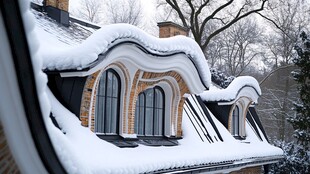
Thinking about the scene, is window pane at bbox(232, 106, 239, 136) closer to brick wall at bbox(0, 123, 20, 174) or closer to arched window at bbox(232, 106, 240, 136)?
arched window at bbox(232, 106, 240, 136)

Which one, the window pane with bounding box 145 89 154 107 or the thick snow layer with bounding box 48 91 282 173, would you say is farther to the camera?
the window pane with bounding box 145 89 154 107

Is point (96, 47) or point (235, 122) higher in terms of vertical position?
Answer: point (96, 47)

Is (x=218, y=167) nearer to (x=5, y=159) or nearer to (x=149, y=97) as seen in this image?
(x=149, y=97)

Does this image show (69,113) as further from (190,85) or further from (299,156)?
(299,156)

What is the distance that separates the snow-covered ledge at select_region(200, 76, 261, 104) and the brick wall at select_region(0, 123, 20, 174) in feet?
27.1

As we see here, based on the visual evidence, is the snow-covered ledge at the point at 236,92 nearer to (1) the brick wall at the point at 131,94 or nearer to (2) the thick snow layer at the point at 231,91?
(2) the thick snow layer at the point at 231,91

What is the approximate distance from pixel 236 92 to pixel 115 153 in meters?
5.38

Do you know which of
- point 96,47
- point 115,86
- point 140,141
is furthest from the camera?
point 140,141

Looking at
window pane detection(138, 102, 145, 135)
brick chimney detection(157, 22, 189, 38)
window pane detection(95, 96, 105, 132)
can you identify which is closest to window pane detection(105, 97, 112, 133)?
window pane detection(95, 96, 105, 132)

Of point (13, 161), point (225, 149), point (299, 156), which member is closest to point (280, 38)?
point (299, 156)

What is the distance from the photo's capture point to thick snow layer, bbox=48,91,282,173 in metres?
4.18

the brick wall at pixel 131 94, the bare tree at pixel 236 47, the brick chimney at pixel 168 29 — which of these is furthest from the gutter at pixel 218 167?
the bare tree at pixel 236 47

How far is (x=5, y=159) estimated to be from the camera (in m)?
2.98

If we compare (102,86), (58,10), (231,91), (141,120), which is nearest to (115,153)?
(102,86)
